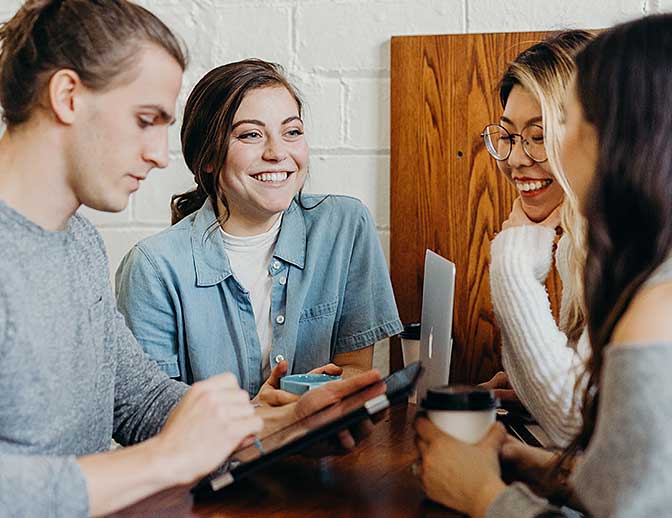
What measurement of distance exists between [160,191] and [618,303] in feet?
4.42

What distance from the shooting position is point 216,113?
5.71ft

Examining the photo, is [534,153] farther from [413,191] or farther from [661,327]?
[661,327]

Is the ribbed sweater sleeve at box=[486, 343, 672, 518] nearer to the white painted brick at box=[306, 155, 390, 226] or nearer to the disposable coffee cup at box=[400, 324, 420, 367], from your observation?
the disposable coffee cup at box=[400, 324, 420, 367]

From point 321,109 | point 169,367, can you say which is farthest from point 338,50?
point 169,367

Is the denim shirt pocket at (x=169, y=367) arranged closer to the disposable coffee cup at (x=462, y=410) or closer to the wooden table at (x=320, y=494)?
the wooden table at (x=320, y=494)

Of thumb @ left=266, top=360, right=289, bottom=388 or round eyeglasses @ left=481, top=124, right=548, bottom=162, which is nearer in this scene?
thumb @ left=266, top=360, right=289, bottom=388

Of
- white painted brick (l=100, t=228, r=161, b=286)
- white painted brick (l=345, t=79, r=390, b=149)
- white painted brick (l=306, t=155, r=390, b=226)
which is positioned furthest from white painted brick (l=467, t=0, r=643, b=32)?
white painted brick (l=100, t=228, r=161, b=286)

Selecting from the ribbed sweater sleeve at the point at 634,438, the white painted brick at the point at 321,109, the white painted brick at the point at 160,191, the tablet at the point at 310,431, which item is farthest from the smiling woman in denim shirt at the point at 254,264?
the ribbed sweater sleeve at the point at 634,438

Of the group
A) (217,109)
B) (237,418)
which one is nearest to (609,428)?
(237,418)

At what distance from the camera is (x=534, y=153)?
1.61m

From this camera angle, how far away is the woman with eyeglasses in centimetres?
134

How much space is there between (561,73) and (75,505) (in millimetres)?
1067

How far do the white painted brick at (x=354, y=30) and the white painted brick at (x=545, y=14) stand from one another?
85 millimetres

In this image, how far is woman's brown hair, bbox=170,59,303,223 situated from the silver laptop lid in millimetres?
508
